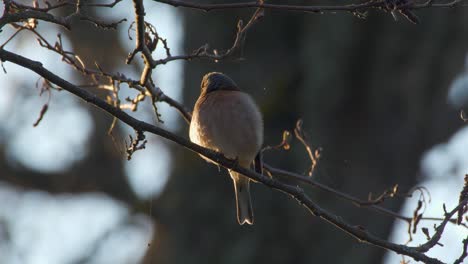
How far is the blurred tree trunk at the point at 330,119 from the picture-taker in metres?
7.03

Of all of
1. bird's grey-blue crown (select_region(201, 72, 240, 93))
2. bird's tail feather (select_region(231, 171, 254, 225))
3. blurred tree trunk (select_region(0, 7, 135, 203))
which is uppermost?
blurred tree trunk (select_region(0, 7, 135, 203))

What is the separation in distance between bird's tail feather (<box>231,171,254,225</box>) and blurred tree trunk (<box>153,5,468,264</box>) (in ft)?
7.50

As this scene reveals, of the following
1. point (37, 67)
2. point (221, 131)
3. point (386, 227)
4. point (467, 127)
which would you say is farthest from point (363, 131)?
point (37, 67)

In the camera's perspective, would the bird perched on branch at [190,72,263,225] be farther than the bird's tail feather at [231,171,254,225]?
No

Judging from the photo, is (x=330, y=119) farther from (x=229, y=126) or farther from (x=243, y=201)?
(x=229, y=126)

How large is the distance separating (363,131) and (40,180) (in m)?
4.43

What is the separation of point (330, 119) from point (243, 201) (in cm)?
285

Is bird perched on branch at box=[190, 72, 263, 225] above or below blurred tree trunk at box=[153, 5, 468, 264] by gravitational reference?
below

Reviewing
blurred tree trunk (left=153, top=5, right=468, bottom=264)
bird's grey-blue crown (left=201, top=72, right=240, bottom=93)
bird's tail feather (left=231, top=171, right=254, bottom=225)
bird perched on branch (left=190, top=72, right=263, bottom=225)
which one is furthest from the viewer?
blurred tree trunk (left=153, top=5, right=468, bottom=264)

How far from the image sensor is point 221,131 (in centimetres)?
410

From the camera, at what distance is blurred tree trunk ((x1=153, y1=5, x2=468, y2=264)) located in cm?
703

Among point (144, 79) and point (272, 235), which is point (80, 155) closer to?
point (272, 235)

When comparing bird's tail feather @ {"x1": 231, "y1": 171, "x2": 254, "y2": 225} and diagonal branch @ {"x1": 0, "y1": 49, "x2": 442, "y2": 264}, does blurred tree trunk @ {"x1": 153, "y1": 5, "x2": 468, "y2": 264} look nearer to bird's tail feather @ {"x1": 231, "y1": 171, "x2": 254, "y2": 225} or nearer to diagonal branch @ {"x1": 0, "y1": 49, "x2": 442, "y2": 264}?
bird's tail feather @ {"x1": 231, "y1": 171, "x2": 254, "y2": 225}

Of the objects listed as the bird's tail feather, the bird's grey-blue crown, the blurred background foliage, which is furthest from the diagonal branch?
the blurred background foliage
